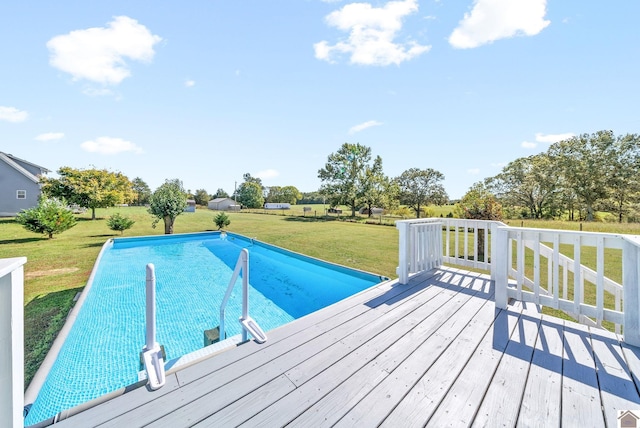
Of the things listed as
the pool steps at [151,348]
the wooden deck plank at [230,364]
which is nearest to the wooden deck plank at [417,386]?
the wooden deck plank at [230,364]

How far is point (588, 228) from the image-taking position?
39.1 feet

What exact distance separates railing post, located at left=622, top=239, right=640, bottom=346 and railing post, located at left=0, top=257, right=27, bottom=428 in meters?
3.84

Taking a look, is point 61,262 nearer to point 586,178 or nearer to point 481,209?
point 481,209

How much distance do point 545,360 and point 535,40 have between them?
818cm

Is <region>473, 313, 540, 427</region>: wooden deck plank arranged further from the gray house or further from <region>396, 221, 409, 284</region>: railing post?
the gray house

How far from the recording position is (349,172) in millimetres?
25656

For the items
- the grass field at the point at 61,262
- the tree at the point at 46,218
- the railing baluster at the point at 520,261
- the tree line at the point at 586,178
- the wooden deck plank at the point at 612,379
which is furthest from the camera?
the tree line at the point at 586,178

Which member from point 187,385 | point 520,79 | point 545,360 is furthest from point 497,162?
point 187,385

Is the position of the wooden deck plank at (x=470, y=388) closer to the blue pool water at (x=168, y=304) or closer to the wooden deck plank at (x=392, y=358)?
the wooden deck plank at (x=392, y=358)

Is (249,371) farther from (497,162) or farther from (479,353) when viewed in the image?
(497,162)

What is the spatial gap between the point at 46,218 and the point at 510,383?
48.4ft

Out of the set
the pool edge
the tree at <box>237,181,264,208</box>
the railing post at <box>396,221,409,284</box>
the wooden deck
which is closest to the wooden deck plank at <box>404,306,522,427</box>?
the wooden deck

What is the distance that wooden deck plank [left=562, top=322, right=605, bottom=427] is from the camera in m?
1.39

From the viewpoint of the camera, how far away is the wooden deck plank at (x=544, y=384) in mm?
1397
